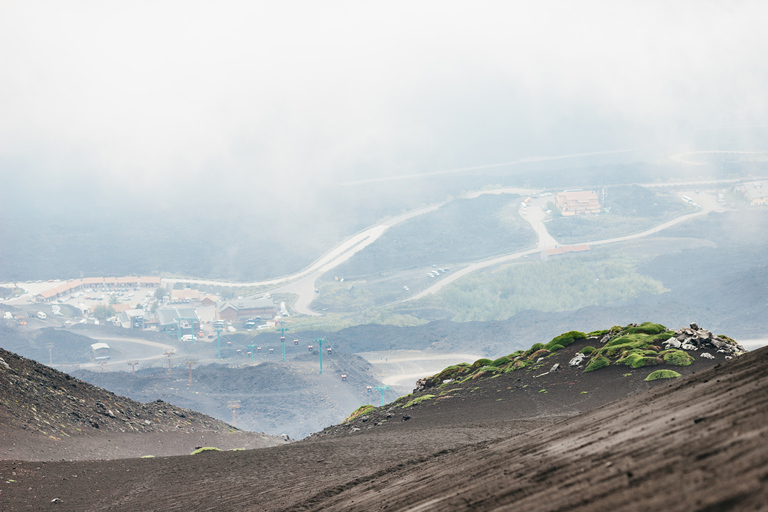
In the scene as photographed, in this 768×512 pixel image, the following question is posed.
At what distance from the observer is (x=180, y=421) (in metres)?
38.4

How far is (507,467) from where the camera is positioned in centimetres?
940

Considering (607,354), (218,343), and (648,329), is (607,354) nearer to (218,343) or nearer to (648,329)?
(648,329)

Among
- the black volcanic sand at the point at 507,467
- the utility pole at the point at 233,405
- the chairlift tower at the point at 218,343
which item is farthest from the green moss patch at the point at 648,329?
the chairlift tower at the point at 218,343

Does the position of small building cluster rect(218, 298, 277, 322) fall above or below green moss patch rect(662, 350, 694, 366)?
above

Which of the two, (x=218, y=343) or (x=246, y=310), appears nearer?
(x=218, y=343)

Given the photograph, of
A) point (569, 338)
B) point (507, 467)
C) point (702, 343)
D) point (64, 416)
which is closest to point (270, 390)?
point (64, 416)

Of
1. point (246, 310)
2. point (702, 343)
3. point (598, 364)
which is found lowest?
point (598, 364)

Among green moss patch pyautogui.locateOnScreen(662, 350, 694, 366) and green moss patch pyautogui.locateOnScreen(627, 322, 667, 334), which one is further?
green moss patch pyautogui.locateOnScreen(627, 322, 667, 334)

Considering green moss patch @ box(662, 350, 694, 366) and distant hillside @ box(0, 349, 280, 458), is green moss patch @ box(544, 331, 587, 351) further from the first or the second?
distant hillside @ box(0, 349, 280, 458)

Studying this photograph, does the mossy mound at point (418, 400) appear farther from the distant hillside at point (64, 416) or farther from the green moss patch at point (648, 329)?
the distant hillside at point (64, 416)

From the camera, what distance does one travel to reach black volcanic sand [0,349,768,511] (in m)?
6.04

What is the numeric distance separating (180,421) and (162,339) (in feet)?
430

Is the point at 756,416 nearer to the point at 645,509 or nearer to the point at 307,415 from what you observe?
the point at 645,509

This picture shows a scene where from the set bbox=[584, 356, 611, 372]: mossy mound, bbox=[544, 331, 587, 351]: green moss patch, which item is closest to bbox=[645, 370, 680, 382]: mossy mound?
bbox=[584, 356, 611, 372]: mossy mound
